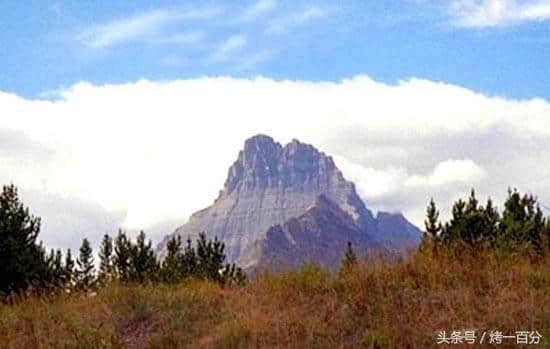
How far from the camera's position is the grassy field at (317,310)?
8695mm

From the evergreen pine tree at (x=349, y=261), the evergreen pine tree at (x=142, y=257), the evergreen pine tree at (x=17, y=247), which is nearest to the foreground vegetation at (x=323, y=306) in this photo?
the evergreen pine tree at (x=349, y=261)

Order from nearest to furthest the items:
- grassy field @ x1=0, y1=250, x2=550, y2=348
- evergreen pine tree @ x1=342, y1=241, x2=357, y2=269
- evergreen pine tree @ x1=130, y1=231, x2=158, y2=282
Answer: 1. grassy field @ x1=0, y1=250, x2=550, y2=348
2. evergreen pine tree @ x1=342, y1=241, x2=357, y2=269
3. evergreen pine tree @ x1=130, y1=231, x2=158, y2=282

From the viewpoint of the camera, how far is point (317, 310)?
9.74 meters

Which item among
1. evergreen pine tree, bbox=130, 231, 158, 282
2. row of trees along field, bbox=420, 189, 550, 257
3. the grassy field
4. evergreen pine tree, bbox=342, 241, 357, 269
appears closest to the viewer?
the grassy field

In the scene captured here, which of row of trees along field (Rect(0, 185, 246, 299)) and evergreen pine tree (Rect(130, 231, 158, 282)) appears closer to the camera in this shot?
row of trees along field (Rect(0, 185, 246, 299))

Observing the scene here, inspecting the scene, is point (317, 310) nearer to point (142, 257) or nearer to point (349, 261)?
point (349, 261)

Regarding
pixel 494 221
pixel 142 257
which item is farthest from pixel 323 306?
pixel 142 257

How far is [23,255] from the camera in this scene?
2752 cm

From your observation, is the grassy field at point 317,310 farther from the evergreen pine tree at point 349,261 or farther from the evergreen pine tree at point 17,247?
the evergreen pine tree at point 17,247

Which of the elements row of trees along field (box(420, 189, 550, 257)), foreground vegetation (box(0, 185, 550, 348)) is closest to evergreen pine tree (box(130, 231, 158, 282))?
row of trees along field (box(420, 189, 550, 257))

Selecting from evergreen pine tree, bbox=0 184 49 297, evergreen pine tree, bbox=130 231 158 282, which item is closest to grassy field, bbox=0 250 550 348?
evergreen pine tree, bbox=0 184 49 297

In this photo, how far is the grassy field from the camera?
28.5 ft

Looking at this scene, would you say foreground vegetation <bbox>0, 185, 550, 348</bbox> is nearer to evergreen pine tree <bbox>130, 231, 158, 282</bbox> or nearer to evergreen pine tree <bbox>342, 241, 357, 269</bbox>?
evergreen pine tree <bbox>342, 241, 357, 269</bbox>

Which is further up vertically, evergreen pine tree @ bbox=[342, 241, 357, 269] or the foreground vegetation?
evergreen pine tree @ bbox=[342, 241, 357, 269]
